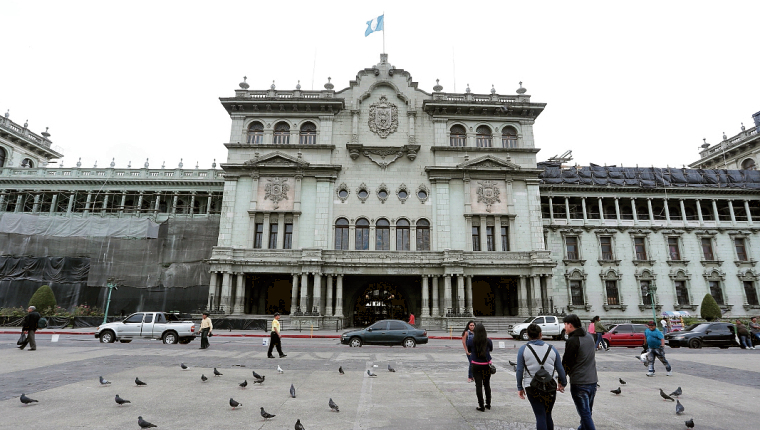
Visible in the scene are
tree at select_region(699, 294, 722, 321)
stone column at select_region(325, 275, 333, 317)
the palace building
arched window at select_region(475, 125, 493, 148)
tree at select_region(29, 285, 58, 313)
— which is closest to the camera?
tree at select_region(29, 285, 58, 313)

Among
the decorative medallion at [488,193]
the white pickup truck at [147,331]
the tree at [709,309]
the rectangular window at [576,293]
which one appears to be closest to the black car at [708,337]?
A: the tree at [709,309]

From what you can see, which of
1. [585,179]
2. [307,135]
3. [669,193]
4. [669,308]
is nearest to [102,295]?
[307,135]

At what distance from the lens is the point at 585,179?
1673 inches

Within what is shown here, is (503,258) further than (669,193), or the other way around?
(669,193)

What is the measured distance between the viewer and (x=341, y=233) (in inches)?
1412

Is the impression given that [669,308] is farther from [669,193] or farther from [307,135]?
[307,135]

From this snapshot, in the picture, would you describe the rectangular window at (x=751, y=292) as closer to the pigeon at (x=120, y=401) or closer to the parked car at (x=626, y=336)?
the parked car at (x=626, y=336)

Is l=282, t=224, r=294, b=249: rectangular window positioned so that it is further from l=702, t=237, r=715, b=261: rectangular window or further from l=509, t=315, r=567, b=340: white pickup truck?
l=702, t=237, r=715, b=261: rectangular window

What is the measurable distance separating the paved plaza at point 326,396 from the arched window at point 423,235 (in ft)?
69.8

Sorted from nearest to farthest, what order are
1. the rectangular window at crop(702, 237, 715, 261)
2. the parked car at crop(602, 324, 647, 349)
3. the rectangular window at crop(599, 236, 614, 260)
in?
the parked car at crop(602, 324, 647, 349)
the rectangular window at crop(599, 236, 614, 260)
the rectangular window at crop(702, 237, 715, 261)

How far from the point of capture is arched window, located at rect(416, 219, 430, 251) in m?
35.5

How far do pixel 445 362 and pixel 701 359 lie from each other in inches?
415

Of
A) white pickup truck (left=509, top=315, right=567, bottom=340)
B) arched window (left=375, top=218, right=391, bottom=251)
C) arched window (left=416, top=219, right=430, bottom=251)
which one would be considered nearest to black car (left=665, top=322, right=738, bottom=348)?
white pickup truck (left=509, top=315, right=567, bottom=340)

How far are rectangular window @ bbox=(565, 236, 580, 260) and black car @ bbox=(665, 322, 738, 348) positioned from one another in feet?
59.1
